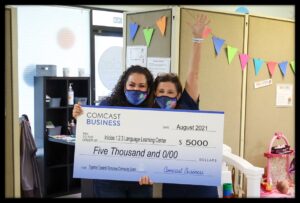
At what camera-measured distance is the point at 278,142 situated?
3098mm

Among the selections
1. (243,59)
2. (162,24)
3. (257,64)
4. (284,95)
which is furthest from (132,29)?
(284,95)

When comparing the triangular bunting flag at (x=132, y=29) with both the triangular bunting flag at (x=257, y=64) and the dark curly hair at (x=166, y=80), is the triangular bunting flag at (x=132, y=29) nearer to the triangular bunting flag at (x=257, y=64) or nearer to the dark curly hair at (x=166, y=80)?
the dark curly hair at (x=166, y=80)

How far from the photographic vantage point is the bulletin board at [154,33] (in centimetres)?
250

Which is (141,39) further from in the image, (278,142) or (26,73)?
(26,73)

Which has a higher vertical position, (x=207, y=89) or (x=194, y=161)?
(x=207, y=89)

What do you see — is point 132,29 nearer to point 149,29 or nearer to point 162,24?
point 149,29

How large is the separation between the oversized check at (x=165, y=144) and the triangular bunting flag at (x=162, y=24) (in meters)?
0.85

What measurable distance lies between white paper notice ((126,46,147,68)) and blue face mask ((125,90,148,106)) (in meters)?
0.71

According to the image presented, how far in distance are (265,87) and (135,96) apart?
1.35 metres

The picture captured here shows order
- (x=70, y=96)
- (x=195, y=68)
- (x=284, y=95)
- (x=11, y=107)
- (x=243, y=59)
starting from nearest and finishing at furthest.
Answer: (x=11, y=107) → (x=195, y=68) → (x=243, y=59) → (x=284, y=95) → (x=70, y=96)

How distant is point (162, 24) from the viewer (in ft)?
8.24
